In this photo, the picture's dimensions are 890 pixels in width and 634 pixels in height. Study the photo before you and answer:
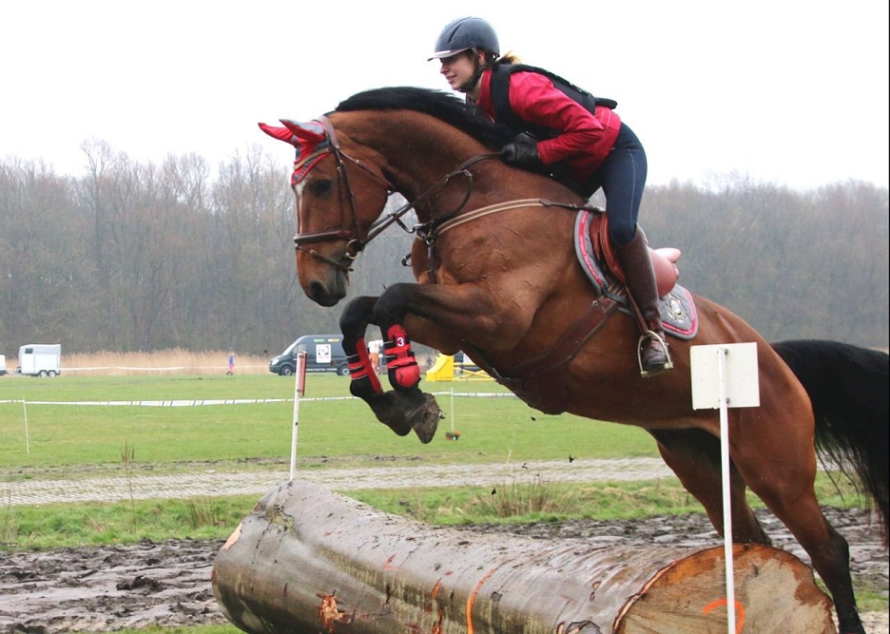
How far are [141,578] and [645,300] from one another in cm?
327

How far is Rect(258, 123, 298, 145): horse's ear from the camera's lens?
3.81 meters

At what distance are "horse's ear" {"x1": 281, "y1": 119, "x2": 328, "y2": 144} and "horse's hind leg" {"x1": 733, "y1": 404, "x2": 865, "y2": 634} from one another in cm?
230

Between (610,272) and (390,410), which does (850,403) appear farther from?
(390,410)

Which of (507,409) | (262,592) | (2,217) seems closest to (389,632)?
(262,592)

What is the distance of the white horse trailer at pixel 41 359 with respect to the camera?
6.46m

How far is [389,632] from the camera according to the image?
11.2 ft

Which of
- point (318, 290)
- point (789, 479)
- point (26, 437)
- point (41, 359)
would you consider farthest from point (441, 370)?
point (318, 290)

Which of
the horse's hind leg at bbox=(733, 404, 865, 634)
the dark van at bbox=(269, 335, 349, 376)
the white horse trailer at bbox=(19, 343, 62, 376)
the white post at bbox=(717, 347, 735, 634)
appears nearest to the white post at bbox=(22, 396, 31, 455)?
the white horse trailer at bbox=(19, 343, 62, 376)

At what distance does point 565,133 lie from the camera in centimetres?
386

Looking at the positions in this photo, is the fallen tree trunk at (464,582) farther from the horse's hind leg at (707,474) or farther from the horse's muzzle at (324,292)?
the horse's hind leg at (707,474)

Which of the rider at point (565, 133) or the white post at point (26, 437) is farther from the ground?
the rider at point (565, 133)

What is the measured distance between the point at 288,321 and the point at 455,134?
791cm

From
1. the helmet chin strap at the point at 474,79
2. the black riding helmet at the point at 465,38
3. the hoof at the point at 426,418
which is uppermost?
the black riding helmet at the point at 465,38

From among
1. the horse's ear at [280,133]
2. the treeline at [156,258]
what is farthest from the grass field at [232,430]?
the horse's ear at [280,133]
